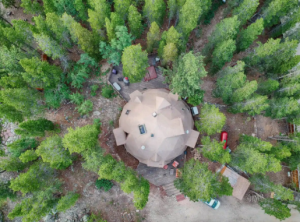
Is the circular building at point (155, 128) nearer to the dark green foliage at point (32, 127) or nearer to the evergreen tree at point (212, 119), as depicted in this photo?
the evergreen tree at point (212, 119)

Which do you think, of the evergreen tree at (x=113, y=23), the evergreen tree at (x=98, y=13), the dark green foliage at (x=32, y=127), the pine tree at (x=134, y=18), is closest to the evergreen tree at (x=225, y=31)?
the pine tree at (x=134, y=18)

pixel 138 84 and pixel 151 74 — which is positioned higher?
pixel 151 74

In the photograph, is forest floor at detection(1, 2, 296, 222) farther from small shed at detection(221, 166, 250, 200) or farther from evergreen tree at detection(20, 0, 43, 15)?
evergreen tree at detection(20, 0, 43, 15)

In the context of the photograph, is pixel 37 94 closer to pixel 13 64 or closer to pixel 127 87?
pixel 13 64

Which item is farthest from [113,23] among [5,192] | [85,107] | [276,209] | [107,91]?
[276,209]

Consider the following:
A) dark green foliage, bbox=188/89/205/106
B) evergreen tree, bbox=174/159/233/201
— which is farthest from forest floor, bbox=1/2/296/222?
evergreen tree, bbox=174/159/233/201

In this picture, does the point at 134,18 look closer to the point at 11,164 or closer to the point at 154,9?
the point at 154,9
